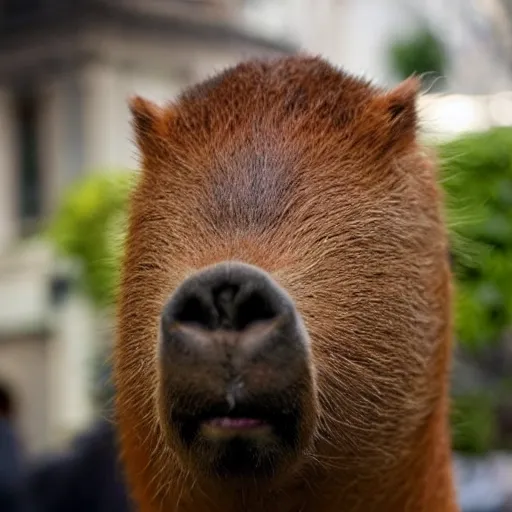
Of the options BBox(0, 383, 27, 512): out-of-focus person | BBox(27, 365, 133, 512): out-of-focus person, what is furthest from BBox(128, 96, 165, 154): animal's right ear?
BBox(0, 383, 27, 512): out-of-focus person

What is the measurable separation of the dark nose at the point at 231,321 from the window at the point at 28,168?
17.0 metres

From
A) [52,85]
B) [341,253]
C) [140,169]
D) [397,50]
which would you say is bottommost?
[341,253]

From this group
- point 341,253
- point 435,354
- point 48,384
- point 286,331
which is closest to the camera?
point 286,331

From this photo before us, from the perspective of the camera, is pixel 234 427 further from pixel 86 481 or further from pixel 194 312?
pixel 86 481

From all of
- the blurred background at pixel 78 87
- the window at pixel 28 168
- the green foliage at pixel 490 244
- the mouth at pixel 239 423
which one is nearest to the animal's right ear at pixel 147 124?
the mouth at pixel 239 423

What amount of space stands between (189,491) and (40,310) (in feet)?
53.2

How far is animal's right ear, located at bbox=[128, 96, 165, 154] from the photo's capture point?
2.33 m

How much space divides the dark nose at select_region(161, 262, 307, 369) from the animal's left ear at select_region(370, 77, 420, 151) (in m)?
0.63

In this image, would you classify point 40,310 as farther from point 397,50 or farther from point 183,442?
point 183,442

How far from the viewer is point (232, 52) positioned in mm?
18172

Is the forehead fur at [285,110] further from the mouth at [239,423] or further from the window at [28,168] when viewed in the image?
the window at [28,168]

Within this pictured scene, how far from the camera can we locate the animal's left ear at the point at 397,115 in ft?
7.50

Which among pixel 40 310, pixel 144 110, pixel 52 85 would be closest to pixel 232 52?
pixel 52 85

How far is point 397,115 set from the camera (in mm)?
2332
